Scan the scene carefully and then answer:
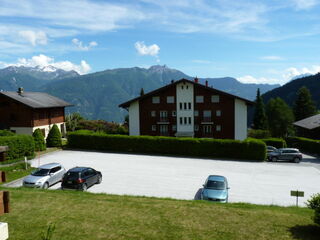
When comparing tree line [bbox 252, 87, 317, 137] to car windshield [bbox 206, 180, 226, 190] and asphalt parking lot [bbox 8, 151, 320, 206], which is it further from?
A: car windshield [bbox 206, 180, 226, 190]

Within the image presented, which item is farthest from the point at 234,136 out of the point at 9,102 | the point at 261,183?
the point at 9,102

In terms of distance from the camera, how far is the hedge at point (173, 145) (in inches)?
1350

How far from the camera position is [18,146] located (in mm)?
30391

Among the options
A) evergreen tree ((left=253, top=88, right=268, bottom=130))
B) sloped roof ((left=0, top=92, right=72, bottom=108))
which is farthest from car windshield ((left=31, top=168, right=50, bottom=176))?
evergreen tree ((left=253, top=88, right=268, bottom=130))

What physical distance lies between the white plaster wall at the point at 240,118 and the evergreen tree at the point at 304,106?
45.7 meters

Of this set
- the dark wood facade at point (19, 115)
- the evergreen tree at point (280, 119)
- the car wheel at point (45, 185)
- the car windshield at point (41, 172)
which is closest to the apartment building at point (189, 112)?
the dark wood facade at point (19, 115)

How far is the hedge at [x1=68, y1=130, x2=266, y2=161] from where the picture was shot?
112ft

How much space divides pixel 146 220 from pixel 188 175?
15894mm

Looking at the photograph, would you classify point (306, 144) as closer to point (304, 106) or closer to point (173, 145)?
point (173, 145)

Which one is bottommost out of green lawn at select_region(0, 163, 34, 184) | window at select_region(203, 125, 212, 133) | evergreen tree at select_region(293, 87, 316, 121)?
green lawn at select_region(0, 163, 34, 184)

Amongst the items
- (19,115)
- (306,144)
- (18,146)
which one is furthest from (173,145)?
(19,115)

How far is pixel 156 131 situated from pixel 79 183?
31484 millimetres

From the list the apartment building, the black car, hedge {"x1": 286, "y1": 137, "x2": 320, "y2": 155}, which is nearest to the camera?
the black car

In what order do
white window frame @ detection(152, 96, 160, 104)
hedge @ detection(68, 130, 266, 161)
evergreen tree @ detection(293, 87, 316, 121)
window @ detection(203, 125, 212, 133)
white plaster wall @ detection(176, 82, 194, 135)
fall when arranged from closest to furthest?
hedge @ detection(68, 130, 266, 161) < window @ detection(203, 125, 212, 133) < white plaster wall @ detection(176, 82, 194, 135) < white window frame @ detection(152, 96, 160, 104) < evergreen tree @ detection(293, 87, 316, 121)
